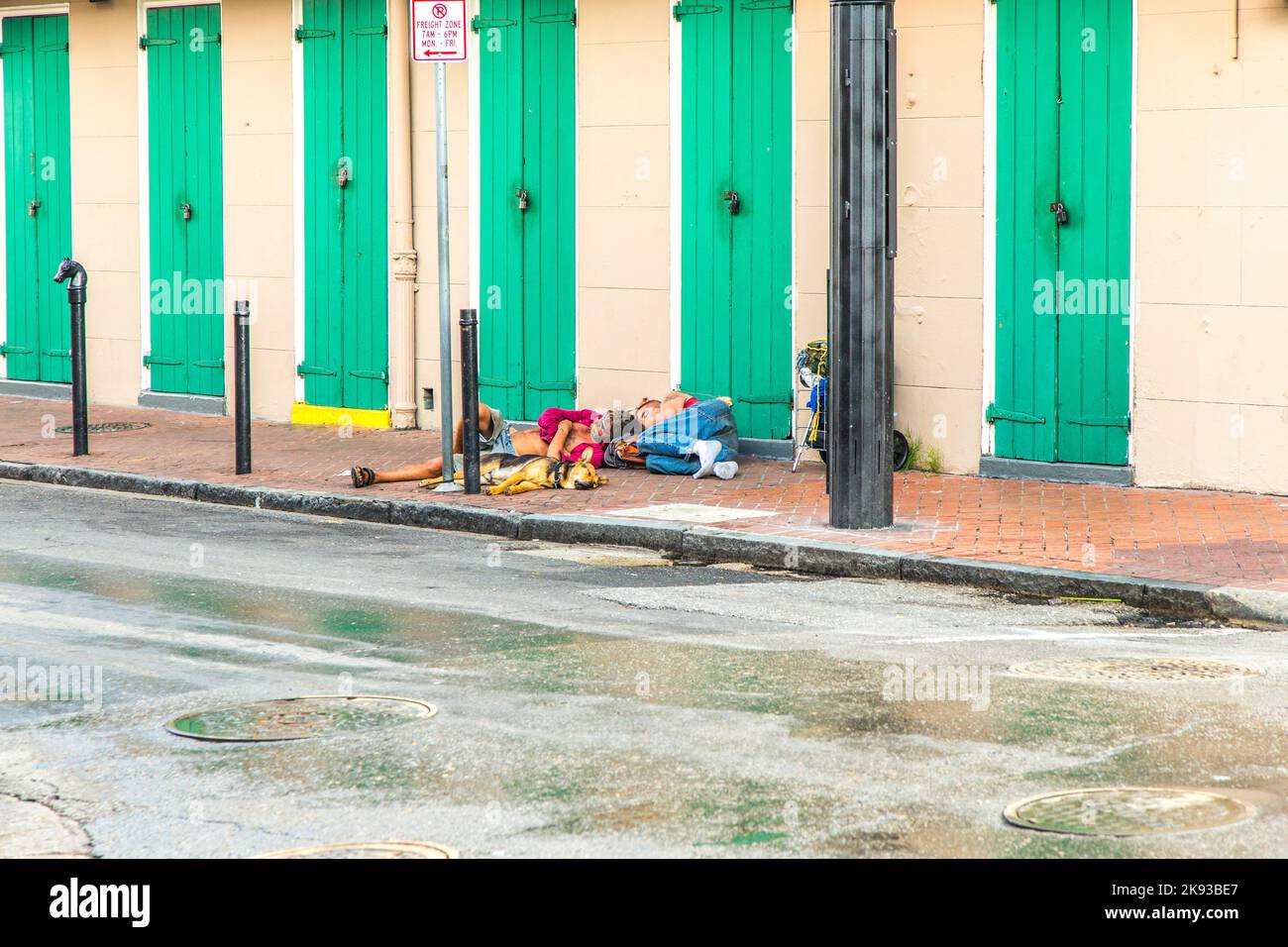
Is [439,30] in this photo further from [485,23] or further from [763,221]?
[485,23]

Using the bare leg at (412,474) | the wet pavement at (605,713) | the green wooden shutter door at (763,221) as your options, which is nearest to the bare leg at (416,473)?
the bare leg at (412,474)

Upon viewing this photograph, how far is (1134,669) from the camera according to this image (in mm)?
7363

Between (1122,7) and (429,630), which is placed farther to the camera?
(1122,7)

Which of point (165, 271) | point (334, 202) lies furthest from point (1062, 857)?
point (165, 271)

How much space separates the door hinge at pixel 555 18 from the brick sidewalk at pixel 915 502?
3328 mm

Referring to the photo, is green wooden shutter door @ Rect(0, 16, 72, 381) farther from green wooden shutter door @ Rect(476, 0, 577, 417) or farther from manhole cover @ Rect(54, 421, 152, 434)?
green wooden shutter door @ Rect(476, 0, 577, 417)

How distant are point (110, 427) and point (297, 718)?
10.4m

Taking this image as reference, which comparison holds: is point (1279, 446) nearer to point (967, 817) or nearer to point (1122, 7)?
point (1122, 7)

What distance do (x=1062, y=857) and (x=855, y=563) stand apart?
513 cm

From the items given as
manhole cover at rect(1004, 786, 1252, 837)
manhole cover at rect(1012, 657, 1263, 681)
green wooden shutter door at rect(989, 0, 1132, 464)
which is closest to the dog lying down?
green wooden shutter door at rect(989, 0, 1132, 464)

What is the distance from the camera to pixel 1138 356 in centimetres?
1234

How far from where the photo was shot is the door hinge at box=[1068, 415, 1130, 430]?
489 inches

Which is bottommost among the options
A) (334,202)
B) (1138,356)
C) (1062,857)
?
(1062,857)

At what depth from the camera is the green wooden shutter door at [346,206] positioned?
15914mm
